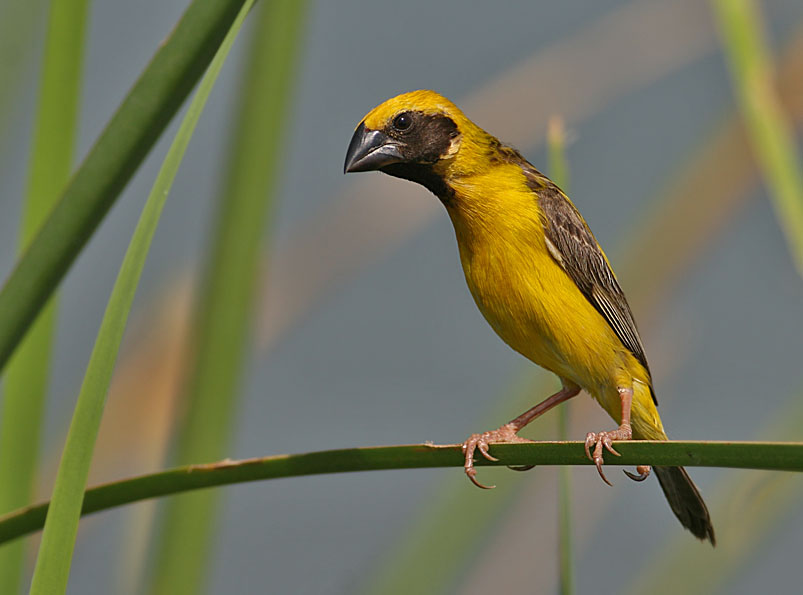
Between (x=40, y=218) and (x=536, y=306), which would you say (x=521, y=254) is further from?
(x=40, y=218)

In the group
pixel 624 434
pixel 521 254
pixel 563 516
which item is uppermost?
pixel 521 254

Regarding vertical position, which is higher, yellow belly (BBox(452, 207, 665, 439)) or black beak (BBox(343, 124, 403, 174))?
black beak (BBox(343, 124, 403, 174))

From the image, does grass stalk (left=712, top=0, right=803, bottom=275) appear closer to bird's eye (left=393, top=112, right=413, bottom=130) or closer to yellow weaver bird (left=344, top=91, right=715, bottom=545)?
yellow weaver bird (left=344, top=91, right=715, bottom=545)

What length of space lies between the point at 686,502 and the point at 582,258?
608 millimetres

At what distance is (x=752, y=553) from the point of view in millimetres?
2154

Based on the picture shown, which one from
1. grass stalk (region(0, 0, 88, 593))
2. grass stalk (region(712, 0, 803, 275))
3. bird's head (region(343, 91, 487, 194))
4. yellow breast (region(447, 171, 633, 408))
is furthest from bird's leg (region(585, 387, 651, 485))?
grass stalk (region(0, 0, 88, 593))

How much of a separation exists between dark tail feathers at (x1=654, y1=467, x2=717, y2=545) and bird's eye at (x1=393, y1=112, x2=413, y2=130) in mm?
969

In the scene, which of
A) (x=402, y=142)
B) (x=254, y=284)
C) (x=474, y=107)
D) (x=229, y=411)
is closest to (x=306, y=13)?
(x=402, y=142)

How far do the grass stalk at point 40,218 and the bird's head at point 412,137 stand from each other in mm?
486

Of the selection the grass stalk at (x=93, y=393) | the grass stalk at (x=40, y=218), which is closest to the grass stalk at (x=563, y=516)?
the grass stalk at (x=93, y=393)

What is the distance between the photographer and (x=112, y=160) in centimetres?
107

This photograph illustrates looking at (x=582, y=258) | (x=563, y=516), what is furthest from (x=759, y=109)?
(x=563, y=516)

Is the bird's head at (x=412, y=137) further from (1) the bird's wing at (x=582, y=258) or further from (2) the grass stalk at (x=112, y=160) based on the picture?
(2) the grass stalk at (x=112, y=160)

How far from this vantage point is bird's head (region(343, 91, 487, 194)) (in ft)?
5.59
